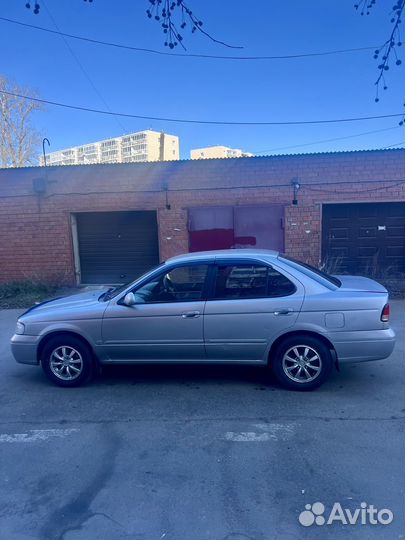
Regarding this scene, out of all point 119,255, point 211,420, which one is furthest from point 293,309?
point 119,255

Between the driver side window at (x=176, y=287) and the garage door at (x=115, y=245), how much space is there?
7.40m

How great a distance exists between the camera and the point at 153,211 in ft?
38.9

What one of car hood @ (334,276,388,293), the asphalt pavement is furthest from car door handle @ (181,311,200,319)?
car hood @ (334,276,388,293)

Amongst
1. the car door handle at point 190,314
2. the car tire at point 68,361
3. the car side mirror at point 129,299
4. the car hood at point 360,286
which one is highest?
the car hood at point 360,286

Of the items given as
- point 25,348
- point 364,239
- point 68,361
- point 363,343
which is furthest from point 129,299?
point 364,239

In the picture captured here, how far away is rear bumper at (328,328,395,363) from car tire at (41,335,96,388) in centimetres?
278

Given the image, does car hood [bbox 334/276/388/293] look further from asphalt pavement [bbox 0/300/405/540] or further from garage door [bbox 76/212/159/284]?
garage door [bbox 76/212/159/284]

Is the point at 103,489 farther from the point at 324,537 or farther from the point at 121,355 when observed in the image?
the point at 121,355

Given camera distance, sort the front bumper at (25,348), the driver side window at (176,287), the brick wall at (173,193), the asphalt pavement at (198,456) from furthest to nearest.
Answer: the brick wall at (173,193) → the front bumper at (25,348) → the driver side window at (176,287) → the asphalt pavement at (198,456)

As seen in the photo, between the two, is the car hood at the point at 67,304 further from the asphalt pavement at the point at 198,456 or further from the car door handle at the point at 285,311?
the car door handle at the point at 285,311

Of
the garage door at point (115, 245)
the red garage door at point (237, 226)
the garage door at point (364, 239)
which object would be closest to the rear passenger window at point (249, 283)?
the red garage door at point (237, 226)

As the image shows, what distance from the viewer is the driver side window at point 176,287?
14.9ft

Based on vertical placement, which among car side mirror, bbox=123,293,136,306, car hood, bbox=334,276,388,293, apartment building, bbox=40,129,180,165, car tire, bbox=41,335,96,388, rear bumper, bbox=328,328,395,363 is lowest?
car tire, bbox=41,335,96,388

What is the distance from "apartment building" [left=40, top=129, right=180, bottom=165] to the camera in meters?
21.3
